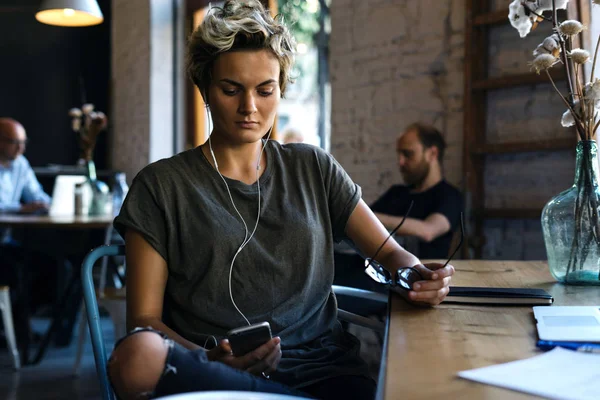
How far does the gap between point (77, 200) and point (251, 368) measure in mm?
3266

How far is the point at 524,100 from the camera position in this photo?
3.18m

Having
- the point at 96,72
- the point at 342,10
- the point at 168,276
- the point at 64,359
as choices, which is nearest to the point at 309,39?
the point at 342,10

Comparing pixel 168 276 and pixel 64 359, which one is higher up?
pixel 168 276

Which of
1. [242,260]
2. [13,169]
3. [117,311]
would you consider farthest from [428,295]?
[13,169]

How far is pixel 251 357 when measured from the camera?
1.12 metres

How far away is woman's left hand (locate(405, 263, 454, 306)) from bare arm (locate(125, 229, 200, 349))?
459 millimetres

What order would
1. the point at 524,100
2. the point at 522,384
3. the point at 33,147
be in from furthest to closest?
the point at 33,147, the point at 524,100, the point at 522,384

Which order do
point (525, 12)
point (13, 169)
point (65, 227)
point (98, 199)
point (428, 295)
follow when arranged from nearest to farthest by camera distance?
point (428, 295)
point (525, 12)
point (65, 227)
point (98, 199)
point (13, 169)

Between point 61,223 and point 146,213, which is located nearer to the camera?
point 146,213

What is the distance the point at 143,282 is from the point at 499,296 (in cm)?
70

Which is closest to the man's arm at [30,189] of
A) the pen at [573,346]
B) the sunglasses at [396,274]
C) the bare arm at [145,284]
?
the bare arm at [145,284]

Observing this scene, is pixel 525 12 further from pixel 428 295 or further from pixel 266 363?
pixel 266 363

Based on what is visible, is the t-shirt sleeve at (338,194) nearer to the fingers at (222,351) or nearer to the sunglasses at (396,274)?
the sunglasses at (396,274)

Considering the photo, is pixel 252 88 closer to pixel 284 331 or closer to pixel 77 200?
pixel 284 331
